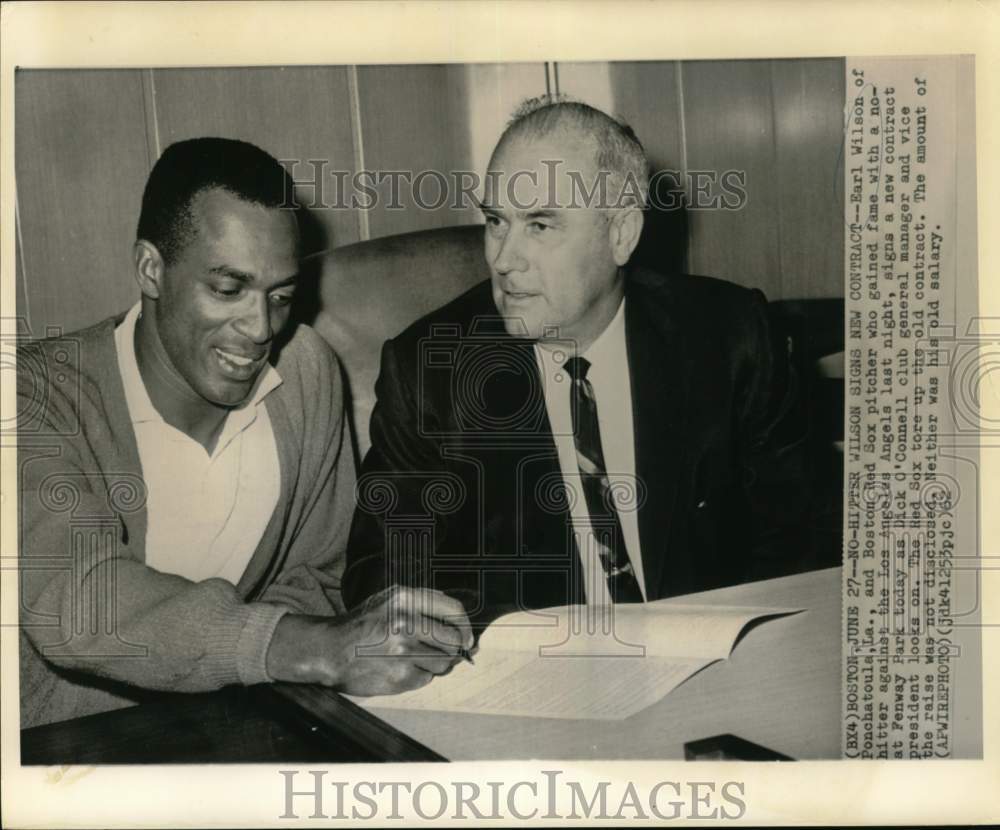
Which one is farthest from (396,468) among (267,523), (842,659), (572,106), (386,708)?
(842,659)

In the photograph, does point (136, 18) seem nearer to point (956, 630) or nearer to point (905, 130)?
point (905, 130)

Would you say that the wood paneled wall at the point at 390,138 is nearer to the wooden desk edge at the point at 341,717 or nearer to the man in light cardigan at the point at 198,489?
the man in light cardigan at the point at 198,489

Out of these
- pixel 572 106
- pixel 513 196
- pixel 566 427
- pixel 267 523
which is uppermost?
pixel 572 106

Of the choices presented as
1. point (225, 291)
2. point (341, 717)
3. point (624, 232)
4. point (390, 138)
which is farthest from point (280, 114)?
point (341, 717)

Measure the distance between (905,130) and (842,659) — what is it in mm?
789

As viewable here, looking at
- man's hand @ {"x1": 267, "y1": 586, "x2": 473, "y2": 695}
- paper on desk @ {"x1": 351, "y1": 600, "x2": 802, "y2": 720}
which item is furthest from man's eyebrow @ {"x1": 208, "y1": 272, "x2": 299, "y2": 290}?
paper on desk @ {"x1": 351, "y1": 600, "x2": 802, "y2": 720}

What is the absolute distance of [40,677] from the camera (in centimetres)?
172

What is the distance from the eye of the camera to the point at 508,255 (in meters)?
1.73

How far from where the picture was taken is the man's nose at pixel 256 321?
1.70 meters

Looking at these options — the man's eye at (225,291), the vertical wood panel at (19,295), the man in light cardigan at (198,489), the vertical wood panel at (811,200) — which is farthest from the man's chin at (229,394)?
the vertical wood panel at (811,200)

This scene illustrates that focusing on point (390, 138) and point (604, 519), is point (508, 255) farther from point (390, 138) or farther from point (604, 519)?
point (604, 519)

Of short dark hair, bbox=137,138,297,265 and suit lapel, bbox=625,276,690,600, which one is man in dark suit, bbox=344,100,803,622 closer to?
suit lapel, bbox=625,276,690,600

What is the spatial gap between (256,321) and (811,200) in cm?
83

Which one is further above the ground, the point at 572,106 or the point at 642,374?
the point at 572,106
